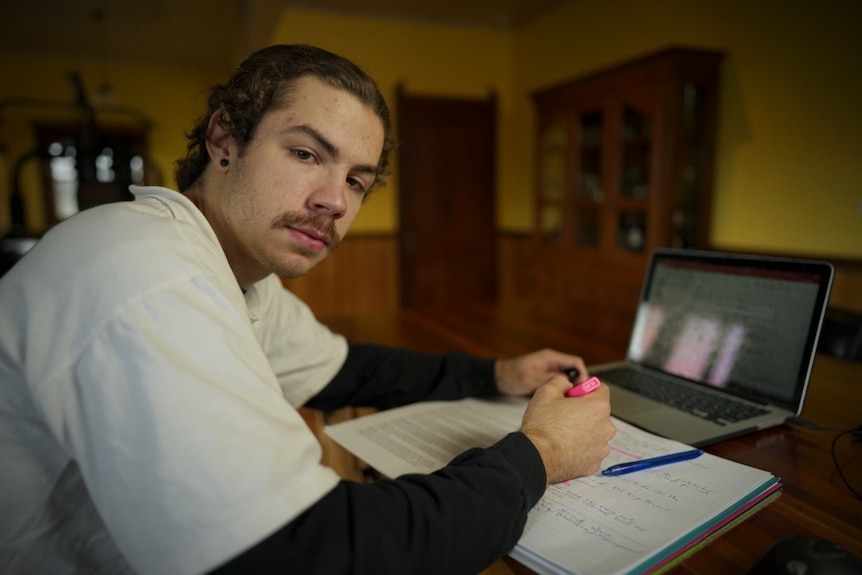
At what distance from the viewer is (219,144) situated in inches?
33.9

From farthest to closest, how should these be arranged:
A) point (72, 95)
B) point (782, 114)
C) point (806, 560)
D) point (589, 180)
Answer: point (72, 95) → point (589, 180) → point (782, 114) → point (806, 560)

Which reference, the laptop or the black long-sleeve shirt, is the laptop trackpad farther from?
the black long-sleeve shirt

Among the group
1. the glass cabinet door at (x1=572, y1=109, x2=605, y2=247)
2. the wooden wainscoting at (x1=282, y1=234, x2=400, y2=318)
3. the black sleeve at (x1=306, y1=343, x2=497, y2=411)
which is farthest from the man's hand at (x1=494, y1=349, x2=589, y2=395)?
the wooden wainscoting at (x1=282, y1=234, x2=400, y2=318)

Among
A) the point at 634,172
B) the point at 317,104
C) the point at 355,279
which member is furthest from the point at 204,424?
the point at 355,279

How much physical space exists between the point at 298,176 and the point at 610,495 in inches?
23.1

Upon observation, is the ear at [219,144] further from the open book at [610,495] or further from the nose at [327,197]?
the open book at [610,495]

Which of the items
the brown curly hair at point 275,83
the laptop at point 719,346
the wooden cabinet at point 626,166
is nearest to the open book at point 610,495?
the laptop at point 719,346

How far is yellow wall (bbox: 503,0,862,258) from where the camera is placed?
261cm

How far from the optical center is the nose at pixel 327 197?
0.78 m

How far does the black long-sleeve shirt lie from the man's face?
0.39m

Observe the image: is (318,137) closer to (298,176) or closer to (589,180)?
(298,176)

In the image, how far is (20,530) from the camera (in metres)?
0.61

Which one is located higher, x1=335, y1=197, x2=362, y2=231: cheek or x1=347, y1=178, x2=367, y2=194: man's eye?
x1=347, y1=178, x2=367, y2=194: man's eye

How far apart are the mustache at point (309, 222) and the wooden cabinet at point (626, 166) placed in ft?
6.42
